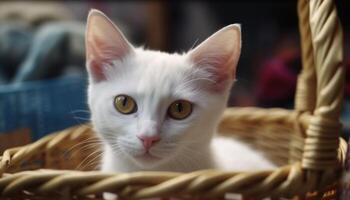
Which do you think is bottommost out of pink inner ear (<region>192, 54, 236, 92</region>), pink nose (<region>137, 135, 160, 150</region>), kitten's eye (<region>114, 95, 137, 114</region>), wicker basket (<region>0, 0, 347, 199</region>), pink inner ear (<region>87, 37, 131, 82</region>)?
wicker basket (<region>0, 0, 347, 199</region>)

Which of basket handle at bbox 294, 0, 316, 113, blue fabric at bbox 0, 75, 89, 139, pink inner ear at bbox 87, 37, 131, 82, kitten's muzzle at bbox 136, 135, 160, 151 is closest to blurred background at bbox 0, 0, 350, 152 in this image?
blue fabric at bbox 0, 75, 89, 139

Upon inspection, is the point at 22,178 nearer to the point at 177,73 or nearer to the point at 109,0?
the point at 177,73

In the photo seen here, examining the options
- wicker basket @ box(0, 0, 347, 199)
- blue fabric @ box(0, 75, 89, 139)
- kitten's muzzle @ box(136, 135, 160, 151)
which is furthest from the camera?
blue fabric @ box(0, 75, 89, 139)

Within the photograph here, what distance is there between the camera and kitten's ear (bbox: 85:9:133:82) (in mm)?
765

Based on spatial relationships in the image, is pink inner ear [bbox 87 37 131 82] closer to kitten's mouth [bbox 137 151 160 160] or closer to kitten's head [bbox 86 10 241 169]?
kitten's head [bbox 86 10 241 169]

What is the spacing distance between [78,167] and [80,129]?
0.37 feet

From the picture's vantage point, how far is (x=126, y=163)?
814mm

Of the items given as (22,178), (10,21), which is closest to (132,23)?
(10,21)

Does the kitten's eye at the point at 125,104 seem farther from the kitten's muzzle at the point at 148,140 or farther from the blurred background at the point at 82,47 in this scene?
the blurred background at the point at 82,47

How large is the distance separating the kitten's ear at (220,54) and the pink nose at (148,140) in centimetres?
17

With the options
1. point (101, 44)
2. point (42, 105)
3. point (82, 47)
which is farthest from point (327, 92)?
point (82, 47)

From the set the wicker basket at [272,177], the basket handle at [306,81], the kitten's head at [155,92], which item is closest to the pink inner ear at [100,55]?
the kitten's head at [155,92]

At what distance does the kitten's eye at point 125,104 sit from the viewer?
75 centimetres

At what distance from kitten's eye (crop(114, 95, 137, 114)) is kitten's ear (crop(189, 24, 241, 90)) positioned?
0.14 meters
